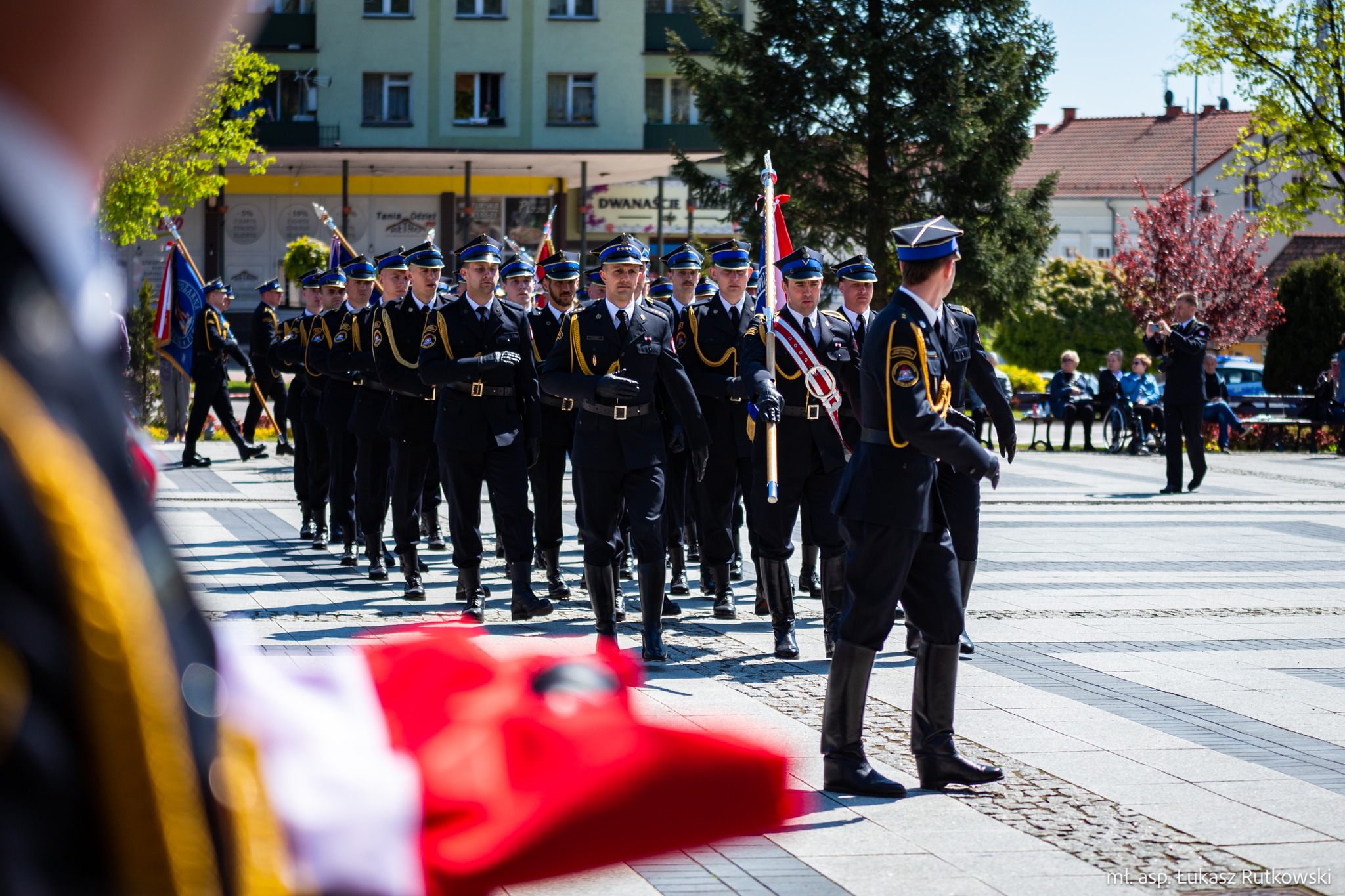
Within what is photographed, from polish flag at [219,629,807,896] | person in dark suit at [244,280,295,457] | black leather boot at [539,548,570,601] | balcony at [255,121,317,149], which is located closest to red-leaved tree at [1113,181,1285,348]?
balcony at [255,121,317,149]

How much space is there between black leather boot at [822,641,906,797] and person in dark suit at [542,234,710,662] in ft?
7.97

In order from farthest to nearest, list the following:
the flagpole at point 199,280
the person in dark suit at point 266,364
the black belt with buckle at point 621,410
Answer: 1. the person in dark suit at point 266,364
2. the flagpole at point 199,280
3. the black belt with buckle at point 621,410

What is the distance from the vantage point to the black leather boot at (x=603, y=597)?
8.24m

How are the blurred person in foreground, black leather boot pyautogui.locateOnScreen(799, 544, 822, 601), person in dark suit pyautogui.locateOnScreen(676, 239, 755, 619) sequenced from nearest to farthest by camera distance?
the blurred person in foreground → person in dark suit pyautogui.locateOnScreen(676, 239, 755, 619) → black leather boot pyautogui.locateOnScreen(799, 544, 822, 601)

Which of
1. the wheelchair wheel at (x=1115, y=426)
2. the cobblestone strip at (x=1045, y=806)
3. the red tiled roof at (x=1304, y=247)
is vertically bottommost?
the cobblestone strip at (x=1045, y=806)

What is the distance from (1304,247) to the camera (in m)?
65.4

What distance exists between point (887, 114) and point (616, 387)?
889 inches

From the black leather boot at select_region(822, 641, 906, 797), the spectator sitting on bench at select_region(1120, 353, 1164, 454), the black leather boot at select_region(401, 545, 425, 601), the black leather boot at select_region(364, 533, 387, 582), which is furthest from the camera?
the spectator sitting on bench at select_region(1120, 353, 1164, 454)

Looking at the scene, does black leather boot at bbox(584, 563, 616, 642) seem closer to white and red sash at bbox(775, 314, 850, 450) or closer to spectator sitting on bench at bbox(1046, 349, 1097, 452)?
white and red sash at bbox(775, 314, 850, 450)

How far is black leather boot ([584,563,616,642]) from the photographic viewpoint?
27.0 feet

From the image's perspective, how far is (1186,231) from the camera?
167 ft

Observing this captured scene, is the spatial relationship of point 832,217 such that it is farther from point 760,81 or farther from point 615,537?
point 615,537

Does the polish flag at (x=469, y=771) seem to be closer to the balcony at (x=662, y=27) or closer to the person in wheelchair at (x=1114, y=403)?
the person in wheelchair at (x=1114, y=403)

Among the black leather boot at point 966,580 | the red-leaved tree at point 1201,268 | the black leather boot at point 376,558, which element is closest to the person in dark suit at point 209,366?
the black leather boot at point 376,558
